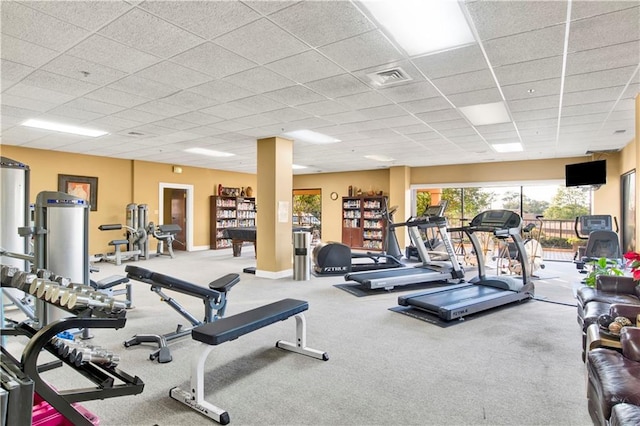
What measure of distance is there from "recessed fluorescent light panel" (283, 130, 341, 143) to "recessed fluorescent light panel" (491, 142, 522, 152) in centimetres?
334

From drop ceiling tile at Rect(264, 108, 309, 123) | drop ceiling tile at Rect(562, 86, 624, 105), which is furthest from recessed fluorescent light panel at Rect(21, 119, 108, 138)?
drop ceiling tile at Rect(562, 86, 624, 105)

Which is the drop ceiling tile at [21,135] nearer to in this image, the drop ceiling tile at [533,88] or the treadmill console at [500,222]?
the drop ceiling tile at [533,88]

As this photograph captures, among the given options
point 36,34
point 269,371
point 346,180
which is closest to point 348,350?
point 269,371

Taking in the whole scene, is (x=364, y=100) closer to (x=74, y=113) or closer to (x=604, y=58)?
(x=604, y=58)

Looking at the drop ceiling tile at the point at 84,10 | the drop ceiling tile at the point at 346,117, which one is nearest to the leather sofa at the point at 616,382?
the drop ceiling tile at the point at 84,10

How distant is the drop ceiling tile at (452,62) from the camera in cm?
315

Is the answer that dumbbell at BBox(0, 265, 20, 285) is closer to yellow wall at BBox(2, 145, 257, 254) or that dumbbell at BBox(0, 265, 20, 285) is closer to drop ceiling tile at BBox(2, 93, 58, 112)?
drop ceiling tile at BBox(2, 93, 58, 112)

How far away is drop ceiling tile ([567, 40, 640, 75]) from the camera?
3.02 metres

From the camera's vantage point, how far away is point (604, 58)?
3221mm

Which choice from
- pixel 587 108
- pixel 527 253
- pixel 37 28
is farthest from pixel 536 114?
pixel 37 28

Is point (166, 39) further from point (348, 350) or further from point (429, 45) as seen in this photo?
point (348, 350)

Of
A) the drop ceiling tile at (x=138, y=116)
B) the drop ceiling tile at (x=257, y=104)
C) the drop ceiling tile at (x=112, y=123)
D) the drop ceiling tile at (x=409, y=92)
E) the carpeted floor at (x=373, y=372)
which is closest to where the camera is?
the carpeted floor at (x=373, y=372)

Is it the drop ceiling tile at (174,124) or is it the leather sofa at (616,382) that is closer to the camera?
the leather sofa at (616,382)

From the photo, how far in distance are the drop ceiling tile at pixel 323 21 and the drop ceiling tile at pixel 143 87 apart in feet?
6.42
